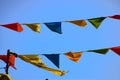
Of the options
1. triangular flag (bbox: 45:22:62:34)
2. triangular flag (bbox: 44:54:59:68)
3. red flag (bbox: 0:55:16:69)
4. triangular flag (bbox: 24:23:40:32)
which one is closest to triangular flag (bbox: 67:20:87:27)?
triangular flag (bbox: 45:22:62:34)

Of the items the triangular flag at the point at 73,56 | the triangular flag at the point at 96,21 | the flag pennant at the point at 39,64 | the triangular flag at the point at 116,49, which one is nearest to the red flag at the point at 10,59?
the flag pennant at the point at 39,64

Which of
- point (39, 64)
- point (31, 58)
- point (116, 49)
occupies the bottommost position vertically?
point (39, 64)

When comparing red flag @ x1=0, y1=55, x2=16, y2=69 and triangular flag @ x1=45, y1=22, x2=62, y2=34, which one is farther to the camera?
triangular flag @ x1=45, y1=22, x2=62, y2=34

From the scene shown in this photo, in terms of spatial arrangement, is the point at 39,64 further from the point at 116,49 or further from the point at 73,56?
the point at 116,49

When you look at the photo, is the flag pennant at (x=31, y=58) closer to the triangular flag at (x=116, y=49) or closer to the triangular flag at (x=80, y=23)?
the triangular flag at (x=80, y=23)

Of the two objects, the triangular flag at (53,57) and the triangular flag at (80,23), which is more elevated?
the triangular flag at (80,23)

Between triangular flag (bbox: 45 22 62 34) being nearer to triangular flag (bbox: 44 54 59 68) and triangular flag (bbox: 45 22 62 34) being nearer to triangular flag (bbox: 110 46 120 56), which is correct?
triangular flag (bbox: 44 54 59 68)

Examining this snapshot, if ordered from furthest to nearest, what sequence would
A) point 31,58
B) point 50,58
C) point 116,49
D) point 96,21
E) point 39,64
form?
point 96,21
point 116,49
point 50,58
point 31,58
point 39,64

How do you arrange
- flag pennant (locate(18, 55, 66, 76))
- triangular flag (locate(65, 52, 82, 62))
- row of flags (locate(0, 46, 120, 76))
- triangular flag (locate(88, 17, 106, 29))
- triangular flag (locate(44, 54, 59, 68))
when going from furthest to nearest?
triangular flag (locate(88, 17, 106, 29)), triangular flag (locate(65, 52, 82, 62)), triangular flag (locate(44, 54, 59, 68)), row of flags (locate(0, 46, 120, 76)), flag pennant (locate(18, 55, 66, 76))

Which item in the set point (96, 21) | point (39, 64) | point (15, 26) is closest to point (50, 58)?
point (39, 64)

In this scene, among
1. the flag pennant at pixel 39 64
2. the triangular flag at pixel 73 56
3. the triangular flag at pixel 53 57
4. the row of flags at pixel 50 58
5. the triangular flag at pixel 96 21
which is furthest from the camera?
the triangular flag at pixel 96 21

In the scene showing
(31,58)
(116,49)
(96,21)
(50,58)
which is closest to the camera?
(31,58)

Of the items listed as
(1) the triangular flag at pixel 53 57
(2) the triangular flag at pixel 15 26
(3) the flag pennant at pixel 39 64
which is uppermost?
(2) the triangular flag at pixel 15 26

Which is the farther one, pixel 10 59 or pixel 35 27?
pixel 35 27
